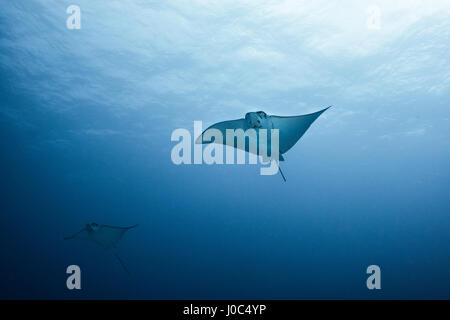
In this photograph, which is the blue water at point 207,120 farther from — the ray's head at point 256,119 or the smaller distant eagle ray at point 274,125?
the ray's head at point 256,119

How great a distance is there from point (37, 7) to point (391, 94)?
14.9 m

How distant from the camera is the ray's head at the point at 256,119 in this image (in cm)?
573

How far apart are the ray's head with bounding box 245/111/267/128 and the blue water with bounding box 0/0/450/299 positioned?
221 inches

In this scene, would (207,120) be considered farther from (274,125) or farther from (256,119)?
(256,119)

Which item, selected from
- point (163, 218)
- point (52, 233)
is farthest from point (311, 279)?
point (52, 233)

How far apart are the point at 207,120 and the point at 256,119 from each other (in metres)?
10.4

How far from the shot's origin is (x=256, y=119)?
5.75 m

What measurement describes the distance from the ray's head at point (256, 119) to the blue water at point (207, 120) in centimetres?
561

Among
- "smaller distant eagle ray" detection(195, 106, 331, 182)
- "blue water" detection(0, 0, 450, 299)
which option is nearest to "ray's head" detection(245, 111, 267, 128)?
"smaller distant eagle ray" detection(195, 106, 331, 182)

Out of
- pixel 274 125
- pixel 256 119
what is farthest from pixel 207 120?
pixel 256 119

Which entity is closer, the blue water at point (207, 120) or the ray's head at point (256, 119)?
the ray's head at point (256, 119)

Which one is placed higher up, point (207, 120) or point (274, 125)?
point (207, 120)

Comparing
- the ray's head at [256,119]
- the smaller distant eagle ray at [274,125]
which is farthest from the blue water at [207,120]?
the ray's head at [256,119]

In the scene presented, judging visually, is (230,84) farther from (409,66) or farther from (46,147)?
(46,147)
